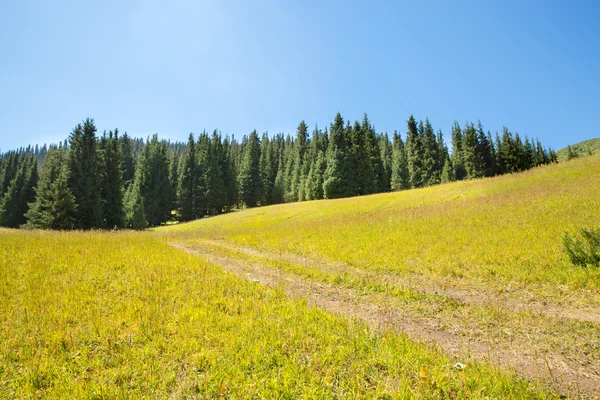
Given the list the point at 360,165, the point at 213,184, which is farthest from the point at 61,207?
the point at 360,165

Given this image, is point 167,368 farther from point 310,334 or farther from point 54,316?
point 54,316

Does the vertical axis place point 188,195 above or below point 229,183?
below

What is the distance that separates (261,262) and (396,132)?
109721mm

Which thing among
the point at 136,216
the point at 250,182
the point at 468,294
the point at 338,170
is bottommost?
the point at 468,294

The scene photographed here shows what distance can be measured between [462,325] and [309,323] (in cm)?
348

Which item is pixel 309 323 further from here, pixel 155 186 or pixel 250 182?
pixel 250 182

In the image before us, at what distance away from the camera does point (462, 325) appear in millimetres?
6184

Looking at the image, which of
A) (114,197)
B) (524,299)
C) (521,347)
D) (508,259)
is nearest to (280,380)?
(521,347)

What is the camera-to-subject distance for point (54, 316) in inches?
237

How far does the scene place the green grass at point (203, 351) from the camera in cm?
387

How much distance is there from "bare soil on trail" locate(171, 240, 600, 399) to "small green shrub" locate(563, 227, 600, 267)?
3.41 meters

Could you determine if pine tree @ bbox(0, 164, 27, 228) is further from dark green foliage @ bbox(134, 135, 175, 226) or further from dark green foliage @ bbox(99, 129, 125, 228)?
dark green foliage @ bbox(99, 129, 125, 228)

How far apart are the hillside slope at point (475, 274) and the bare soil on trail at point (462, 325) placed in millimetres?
27

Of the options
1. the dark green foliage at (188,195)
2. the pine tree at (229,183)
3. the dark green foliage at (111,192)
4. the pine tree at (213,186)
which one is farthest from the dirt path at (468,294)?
the pine tree at (229,183)
